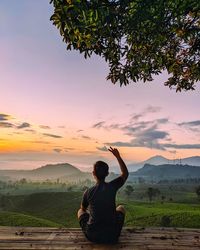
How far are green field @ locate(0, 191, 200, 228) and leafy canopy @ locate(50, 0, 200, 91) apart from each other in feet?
157

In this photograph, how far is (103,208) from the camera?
10438 mm

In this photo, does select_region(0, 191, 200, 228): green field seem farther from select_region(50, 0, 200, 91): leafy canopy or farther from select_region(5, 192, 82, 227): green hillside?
select_region(50, 0, 200, 91): leafy canopy

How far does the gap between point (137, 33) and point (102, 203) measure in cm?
664

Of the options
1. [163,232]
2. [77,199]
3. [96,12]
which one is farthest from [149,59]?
[77,199]

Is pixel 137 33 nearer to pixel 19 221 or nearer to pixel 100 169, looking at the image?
pixel 100 169

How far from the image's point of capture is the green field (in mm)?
72438

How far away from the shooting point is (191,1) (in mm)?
10812

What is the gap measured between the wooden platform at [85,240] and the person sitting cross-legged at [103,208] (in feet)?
1.06

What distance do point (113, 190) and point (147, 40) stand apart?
6.51m

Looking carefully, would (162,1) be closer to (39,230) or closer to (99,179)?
(99,179)

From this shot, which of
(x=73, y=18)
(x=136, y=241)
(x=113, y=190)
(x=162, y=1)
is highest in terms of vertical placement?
(x=162, y=1)

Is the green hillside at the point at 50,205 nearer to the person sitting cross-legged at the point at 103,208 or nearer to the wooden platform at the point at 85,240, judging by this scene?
the wooden platform at the point at 85,240

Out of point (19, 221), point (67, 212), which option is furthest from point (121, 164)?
point (67, 212)

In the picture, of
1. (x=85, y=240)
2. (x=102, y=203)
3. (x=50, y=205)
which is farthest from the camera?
(x=50, y=205)
